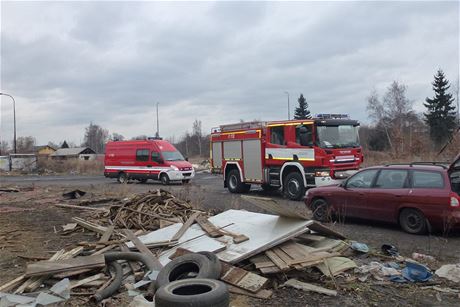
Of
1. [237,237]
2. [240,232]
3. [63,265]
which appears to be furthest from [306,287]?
[63,265]

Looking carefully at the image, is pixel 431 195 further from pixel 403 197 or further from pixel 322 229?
pixel 322 229

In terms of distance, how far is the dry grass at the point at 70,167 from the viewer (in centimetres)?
5128

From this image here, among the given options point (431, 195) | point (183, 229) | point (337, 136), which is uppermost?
point (337, 136)

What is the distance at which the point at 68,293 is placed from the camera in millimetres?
5730

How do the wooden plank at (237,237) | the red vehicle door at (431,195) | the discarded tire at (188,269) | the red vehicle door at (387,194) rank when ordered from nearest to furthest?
the discarded tire at (188,269)
the wooden plank at (237,237)
the red vehicle door at (431,195)
the red vehicle door at (387,194)

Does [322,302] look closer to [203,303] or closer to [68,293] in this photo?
[203,303]

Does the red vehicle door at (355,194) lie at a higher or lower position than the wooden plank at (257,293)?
higher

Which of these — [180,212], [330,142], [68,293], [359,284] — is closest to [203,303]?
[68,293]

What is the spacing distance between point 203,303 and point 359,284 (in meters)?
2.47

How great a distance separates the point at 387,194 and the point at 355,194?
908 mm

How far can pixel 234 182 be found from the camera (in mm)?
19984

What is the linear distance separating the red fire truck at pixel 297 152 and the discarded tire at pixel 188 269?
971 centimetres

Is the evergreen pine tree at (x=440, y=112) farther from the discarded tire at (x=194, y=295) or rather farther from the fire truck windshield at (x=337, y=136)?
the discarded tire at (x=194, y=295)

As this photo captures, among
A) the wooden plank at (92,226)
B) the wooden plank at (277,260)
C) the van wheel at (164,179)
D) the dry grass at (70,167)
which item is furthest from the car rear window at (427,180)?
the dry grass at (70,167)
